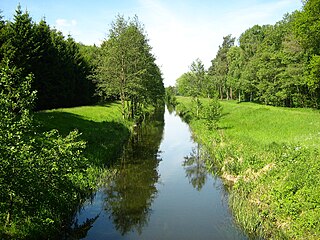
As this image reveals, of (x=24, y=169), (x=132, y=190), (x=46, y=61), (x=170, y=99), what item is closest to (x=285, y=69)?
(x=46, y=61)

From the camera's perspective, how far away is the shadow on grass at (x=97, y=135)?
2141 centimetres

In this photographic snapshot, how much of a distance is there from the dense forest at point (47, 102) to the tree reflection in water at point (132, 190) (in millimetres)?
1535

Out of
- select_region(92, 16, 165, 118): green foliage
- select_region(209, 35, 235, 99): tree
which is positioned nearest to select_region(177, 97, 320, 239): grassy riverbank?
select_region(92, 16, 165, 118): green foliage

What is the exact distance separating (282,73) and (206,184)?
43838mm

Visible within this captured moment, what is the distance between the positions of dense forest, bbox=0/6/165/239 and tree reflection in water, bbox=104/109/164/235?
5.04ft

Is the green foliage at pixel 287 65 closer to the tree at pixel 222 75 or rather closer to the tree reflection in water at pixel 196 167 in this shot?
the tree at pixel 222 75

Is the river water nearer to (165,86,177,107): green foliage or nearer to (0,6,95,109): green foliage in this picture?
(0,6,95,109): green foliage

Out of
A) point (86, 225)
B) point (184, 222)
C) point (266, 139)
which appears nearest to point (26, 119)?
point (86, 225)

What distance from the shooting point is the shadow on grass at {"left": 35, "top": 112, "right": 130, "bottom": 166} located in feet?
70.2

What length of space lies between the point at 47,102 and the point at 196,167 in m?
29.6

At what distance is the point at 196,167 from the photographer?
22734mm

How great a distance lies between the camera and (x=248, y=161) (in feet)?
59.3

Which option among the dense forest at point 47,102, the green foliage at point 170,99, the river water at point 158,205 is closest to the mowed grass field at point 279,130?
the river water at point 158,205

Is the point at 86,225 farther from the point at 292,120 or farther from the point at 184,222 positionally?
the point at 292,120
